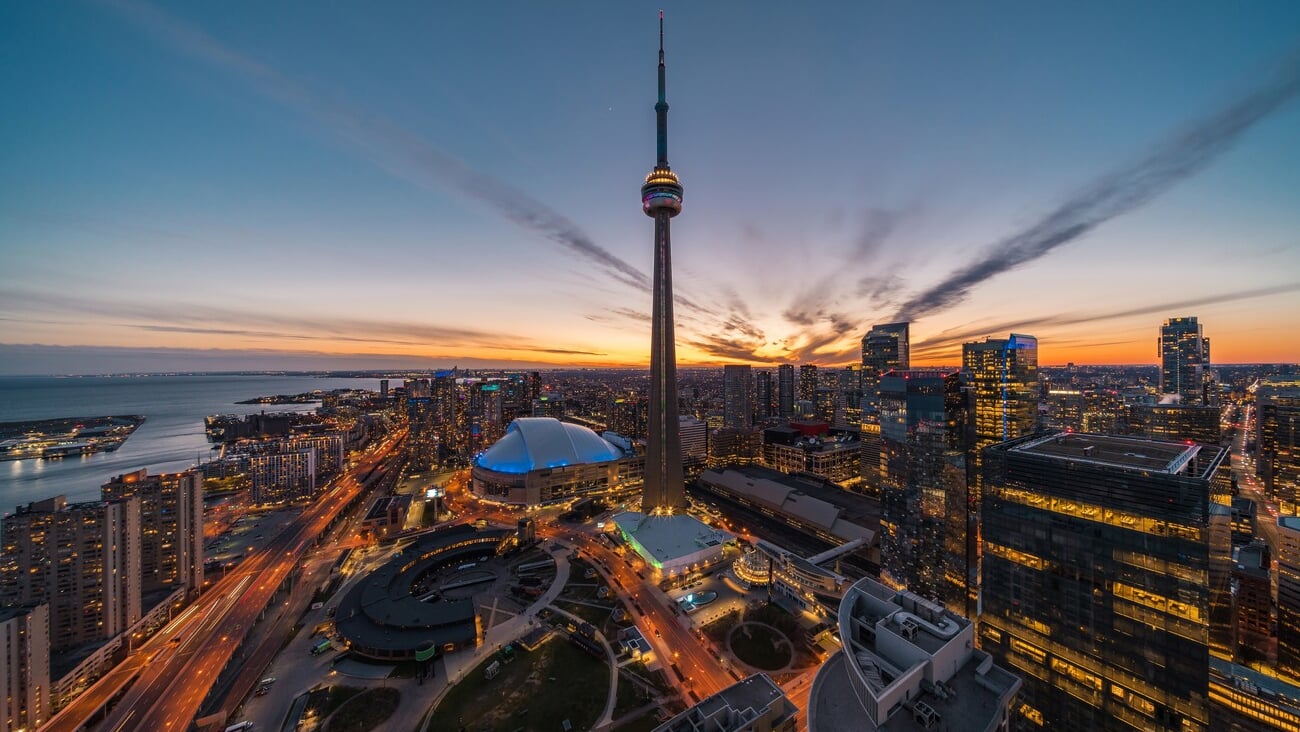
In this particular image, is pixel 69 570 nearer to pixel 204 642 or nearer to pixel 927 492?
pixel 204 642

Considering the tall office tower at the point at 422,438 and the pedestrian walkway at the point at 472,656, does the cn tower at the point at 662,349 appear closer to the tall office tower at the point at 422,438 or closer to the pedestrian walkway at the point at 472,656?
the pedestrian walkway at the point at 472,656

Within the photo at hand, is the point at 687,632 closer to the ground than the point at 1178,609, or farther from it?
closer to the ground

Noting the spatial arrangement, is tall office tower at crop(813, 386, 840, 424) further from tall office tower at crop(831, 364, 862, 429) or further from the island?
the island

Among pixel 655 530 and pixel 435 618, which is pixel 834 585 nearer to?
pixel 655 530

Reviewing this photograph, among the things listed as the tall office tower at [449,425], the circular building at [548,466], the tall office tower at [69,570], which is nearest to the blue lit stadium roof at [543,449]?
the circular building at [548,466]

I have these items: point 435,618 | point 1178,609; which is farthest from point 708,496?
point 1178,609
